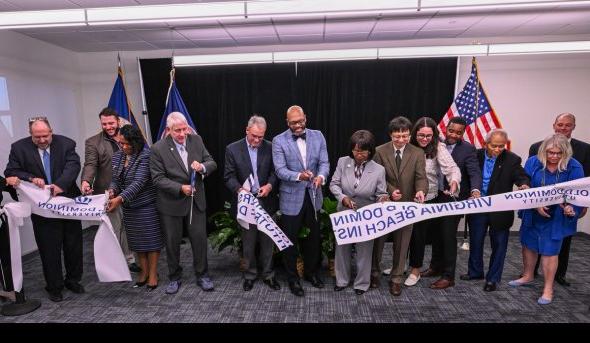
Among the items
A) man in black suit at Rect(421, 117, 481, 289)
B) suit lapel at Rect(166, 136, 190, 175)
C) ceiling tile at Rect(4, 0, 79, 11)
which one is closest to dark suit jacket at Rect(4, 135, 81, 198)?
suit lapel at Rect(166, 136, 190, 175)

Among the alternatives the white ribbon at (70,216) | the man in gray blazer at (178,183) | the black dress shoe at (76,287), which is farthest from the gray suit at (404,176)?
the black dress shoe at (76,287)

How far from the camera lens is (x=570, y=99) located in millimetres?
4945

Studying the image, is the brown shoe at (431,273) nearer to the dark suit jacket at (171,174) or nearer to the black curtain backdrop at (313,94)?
the black curtain backdrop at (313,94)

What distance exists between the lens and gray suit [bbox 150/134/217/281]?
303 cm

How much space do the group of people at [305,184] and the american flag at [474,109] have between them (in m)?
1.27

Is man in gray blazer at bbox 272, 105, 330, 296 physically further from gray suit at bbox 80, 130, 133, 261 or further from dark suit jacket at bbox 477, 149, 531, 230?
gray suit at bbox 80, 130, 133, 261

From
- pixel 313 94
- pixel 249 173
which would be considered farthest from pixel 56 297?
pixel 313 94

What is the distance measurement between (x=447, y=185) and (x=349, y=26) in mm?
2229

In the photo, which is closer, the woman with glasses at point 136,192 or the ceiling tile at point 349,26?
the woman with glasses at point 136,192

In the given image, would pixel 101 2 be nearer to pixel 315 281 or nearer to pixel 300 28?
pixel 300 28

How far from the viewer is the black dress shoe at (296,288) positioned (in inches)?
126

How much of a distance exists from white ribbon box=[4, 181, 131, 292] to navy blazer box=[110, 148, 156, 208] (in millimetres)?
191

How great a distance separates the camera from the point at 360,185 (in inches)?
117

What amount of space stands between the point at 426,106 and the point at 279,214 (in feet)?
9.34
